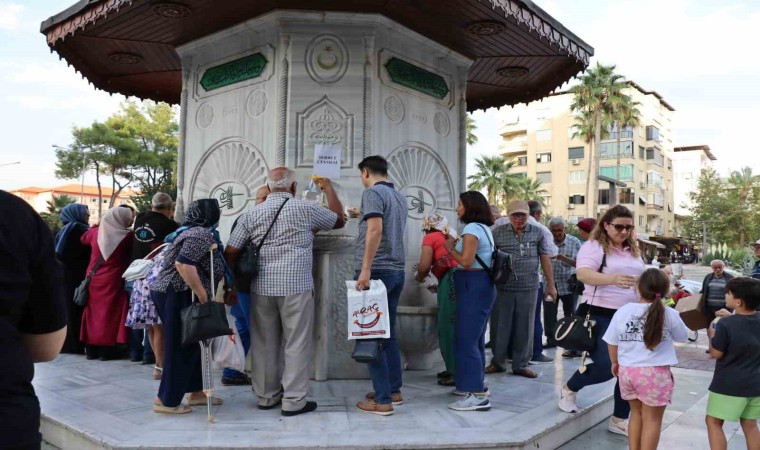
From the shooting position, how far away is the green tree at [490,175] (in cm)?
4653

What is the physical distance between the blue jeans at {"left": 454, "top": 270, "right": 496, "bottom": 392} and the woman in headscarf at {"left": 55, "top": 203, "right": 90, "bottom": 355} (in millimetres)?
4569

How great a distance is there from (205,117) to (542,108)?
53078 millimetres

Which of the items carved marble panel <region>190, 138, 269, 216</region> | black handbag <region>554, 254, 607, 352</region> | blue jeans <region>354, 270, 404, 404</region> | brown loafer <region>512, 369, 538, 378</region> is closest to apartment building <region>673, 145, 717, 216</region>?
brown loafer <region>512, 369, 538, 378</region>

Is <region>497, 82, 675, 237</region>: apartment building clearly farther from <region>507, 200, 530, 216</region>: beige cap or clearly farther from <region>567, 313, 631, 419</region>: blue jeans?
<region>567, 313, 631, 419</region>: blue jeans

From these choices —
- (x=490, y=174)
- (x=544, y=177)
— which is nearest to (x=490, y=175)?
(x=490, y=174)

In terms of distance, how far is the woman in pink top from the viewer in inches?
155

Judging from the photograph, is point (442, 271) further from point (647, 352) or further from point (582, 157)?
point (582, 157)

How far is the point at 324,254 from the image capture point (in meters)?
5.10

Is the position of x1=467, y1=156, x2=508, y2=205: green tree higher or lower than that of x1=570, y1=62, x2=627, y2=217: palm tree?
lower

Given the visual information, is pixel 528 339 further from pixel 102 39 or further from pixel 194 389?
pixel 102 39

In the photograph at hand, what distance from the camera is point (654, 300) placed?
Answer: 3445mm

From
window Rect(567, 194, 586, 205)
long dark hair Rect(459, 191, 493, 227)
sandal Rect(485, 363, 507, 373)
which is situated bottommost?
sandal Rect(485, 363, 507, 373)

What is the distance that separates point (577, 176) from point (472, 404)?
5235 centimetres

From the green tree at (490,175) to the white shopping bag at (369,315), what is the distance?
43.3 metres
